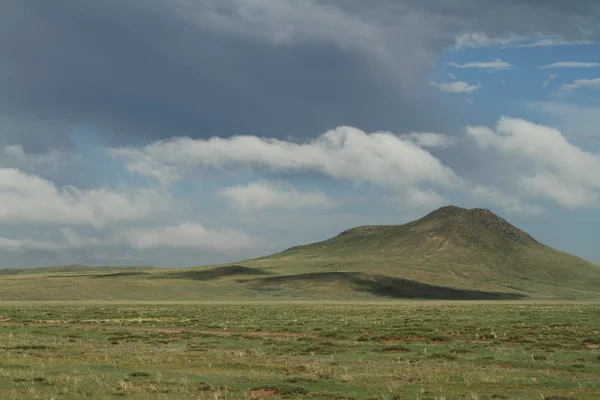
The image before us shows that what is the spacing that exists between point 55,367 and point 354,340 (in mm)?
23368

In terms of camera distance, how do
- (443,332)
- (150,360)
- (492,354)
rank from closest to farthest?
(150,360)
(492,354)
(443,332)

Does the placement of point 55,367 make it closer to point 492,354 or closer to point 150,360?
point 150,360

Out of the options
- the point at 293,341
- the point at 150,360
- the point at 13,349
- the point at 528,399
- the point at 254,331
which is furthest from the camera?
the point at 254,331

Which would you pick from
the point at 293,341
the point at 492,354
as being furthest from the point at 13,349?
the point at 492,354

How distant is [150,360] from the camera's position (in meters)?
36.7

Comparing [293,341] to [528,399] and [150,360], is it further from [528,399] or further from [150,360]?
[528,399]

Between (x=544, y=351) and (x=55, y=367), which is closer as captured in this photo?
(x=55, y=367)

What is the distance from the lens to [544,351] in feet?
133

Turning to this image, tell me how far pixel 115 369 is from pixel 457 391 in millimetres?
16503

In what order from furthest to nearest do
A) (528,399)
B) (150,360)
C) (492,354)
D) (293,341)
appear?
(293,341) < (492,354) < (150,360) < (528,399)

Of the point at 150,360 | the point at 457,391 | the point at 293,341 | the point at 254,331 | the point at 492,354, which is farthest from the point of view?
the point at 254,331

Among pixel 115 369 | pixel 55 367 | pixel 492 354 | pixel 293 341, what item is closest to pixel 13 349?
pixel 55 367

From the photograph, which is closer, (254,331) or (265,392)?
(265,392)

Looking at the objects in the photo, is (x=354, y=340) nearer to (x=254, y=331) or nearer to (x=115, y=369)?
(x=254, y=331)
